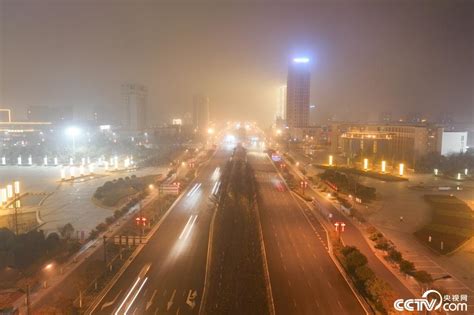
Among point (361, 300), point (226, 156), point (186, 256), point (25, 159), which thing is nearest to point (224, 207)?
point (186, 256)

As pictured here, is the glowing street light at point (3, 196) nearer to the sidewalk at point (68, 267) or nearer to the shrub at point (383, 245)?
the sidewalk at point (68, 267)

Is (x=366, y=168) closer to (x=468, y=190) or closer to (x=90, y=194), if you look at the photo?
(x=468, y=190)

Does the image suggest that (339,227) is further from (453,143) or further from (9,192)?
(453,143)

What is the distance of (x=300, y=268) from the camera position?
13.3 meters

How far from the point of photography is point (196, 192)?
26.1 meters

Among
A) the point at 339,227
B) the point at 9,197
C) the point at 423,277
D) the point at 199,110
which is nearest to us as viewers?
the point at 423,277

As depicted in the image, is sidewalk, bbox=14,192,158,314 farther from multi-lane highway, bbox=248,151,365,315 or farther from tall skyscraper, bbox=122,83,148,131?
tall skyscraper, bbox=122,83,148,131

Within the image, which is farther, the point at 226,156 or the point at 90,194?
the point at 226,156

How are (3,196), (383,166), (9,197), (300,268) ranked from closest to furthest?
(300,268) < (3,196) < (9,197) < (383,166)

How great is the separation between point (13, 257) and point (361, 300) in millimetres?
10822

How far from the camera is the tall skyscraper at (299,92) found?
282 ft

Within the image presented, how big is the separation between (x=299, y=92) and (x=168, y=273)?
77322mm

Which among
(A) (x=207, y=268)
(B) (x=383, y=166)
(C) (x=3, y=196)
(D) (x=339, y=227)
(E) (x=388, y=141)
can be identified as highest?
(E) (x=388, y=141)

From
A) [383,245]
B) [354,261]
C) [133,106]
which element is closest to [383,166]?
[383,245]
